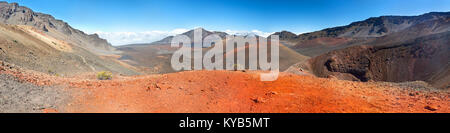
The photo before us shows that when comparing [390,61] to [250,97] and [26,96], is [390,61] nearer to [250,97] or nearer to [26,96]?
[250,97]

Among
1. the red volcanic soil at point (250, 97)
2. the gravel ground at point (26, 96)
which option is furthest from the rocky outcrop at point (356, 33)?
the gravel ground at point (26, 96)

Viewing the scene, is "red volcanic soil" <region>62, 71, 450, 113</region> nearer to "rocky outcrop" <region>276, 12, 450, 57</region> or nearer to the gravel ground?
the gravel ground

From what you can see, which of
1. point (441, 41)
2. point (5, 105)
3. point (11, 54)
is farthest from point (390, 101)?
point (11, 54)

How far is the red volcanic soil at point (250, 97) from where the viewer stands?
17.1ft

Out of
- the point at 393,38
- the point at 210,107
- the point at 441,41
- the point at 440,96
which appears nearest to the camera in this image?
the point at 210,107

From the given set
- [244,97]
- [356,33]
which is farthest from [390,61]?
[356,33]

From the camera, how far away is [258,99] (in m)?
5.82

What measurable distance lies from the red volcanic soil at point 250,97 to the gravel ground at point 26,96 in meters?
0.48

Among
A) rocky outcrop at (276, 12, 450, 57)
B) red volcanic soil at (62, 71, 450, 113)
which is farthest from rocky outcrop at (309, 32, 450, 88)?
rocky outcrop at (276, 12, 450, 57)

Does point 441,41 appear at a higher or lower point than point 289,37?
lower

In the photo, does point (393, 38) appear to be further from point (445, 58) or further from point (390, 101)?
point (390, 101)

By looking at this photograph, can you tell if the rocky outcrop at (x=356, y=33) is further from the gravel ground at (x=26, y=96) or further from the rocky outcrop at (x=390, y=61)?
the gravel ground at (x=26, y=96)

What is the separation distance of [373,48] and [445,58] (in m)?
6.07

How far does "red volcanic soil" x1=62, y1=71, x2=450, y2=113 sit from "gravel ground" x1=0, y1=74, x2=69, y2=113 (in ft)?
1.59
